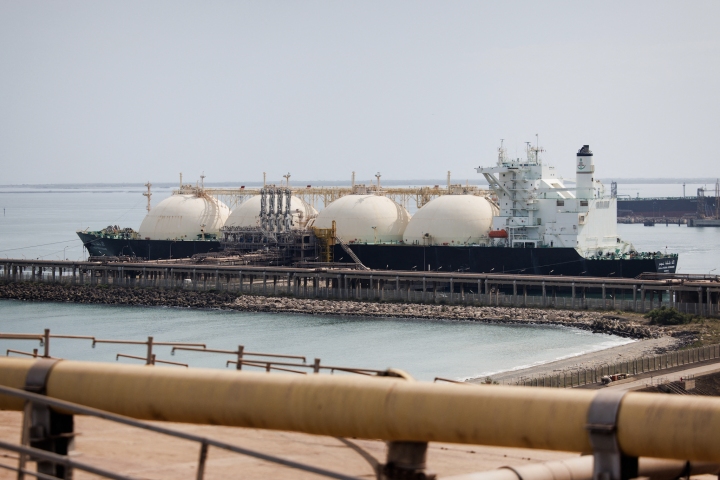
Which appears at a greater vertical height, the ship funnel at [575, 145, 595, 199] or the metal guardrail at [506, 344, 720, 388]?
the ship funnel at [575, 145, 595, 199]

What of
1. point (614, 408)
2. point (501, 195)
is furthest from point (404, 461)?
point (501, 195)

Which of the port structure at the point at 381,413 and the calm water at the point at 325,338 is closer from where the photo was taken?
the port structure at the point at 381,413

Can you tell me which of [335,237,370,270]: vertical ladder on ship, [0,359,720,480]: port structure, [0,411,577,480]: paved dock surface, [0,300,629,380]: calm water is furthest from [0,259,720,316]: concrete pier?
[0,359,720,480]: port structure

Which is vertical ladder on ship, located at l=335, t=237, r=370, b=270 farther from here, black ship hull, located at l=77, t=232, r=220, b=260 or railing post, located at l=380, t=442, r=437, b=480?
railing post, located at l=380, t=442, r=437, b=480

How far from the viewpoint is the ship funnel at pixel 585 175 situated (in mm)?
57031

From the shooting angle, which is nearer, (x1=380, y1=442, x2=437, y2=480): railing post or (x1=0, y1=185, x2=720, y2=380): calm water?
(x1=380, y1=442, x2=437, y2=480): railing post

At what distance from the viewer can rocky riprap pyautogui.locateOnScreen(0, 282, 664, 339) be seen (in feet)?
147

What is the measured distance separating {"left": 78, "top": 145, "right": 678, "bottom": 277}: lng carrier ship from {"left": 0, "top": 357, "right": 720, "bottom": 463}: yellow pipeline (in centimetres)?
4809

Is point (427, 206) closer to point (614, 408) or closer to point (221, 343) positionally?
point (221, 343)

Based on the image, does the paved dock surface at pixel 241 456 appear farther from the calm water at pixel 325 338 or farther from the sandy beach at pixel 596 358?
the calm water at pixel 325 338

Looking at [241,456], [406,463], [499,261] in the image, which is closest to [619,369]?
[241,456]

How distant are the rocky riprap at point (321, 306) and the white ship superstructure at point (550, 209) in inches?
381

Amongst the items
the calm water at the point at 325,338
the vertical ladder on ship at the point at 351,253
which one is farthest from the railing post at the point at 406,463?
the vertical ladder on ship at the point at 351,253

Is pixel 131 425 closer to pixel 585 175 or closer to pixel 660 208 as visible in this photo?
pixel 585 175
